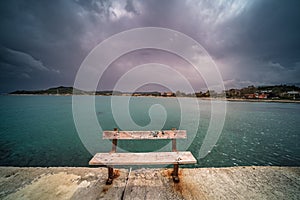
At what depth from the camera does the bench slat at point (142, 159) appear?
287 cm

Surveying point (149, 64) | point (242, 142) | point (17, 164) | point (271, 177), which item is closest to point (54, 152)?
point (17, 164)

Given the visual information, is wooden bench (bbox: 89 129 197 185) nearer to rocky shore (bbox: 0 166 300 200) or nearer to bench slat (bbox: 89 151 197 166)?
bench slat (bbox: 89 151 197 166)

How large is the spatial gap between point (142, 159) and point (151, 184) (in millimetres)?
764

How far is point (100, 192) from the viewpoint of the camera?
293cm

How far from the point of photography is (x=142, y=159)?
3.01 metres

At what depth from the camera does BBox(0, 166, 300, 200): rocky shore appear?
2.87m

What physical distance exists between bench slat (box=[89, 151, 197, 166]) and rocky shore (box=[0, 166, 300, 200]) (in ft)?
2.27

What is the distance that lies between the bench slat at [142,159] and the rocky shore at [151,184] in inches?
27.3

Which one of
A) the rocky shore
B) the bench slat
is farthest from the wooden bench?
the rocky shore

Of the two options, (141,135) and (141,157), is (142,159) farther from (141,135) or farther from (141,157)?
(141,135)

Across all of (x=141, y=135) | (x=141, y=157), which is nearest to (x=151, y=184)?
(x=141, y=157)

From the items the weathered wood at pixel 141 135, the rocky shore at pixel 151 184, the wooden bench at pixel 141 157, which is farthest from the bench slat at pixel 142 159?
the rocky shore at pixel 151 184

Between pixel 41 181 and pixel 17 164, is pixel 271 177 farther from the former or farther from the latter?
pixel 17 164

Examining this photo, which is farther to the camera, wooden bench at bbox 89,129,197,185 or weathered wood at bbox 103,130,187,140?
weathered wood at bbox 103,130,187,140
